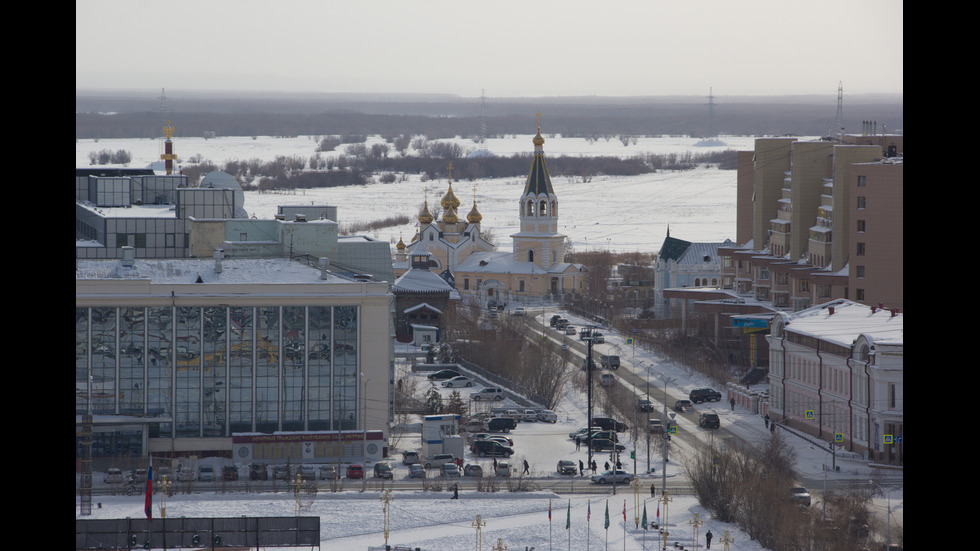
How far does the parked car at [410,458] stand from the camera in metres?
38.3

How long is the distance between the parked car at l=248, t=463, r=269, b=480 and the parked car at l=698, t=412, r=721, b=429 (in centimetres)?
1339

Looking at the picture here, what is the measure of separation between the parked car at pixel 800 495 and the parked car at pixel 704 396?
564 inches

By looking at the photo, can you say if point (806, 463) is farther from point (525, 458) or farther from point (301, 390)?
point (301, 390)

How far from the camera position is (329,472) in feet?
120

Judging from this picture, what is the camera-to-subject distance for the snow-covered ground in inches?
1156

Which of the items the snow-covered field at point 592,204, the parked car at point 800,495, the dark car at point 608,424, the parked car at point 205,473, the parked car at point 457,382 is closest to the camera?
the parked car at point 800,495

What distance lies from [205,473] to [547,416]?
12349 mm

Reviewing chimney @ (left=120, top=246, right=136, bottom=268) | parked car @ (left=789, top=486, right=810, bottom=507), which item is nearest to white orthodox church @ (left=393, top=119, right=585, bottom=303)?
chimney @ (left=120, top=246, right=136, bottom=268)

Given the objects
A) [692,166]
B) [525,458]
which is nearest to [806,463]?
[525,458]

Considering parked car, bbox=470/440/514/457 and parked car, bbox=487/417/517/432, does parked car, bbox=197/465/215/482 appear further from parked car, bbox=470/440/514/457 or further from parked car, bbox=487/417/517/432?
parked car, bbox=487/417/517/432

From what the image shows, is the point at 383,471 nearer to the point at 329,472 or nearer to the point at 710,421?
the point at 329,472

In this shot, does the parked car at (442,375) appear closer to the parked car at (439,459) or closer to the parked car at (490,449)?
the parked car at (490,449)

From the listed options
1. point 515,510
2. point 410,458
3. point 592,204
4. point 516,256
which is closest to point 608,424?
point 410,458

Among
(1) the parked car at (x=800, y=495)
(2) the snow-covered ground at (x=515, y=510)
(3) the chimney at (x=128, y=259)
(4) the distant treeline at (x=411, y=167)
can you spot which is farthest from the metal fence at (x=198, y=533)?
(4) the distant treeline at (x=411, y=167)
